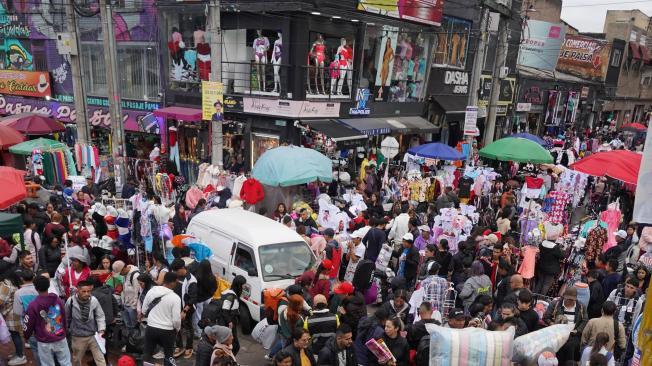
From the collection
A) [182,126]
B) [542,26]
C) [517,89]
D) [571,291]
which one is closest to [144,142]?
[182,126]

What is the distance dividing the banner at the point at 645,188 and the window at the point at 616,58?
43808 mm

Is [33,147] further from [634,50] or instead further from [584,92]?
[634,50]

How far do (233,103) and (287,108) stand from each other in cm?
234

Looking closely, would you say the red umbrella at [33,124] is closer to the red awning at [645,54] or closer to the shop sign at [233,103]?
the shop sign at [233,103]

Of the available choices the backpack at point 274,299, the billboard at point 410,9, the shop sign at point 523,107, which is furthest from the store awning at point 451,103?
the backpack at point 274,299

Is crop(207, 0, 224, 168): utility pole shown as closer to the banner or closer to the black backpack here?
the black backpack

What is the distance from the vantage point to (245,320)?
843 cm

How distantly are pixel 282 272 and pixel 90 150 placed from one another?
996 cm

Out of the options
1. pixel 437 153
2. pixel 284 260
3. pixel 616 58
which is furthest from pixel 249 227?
pixel 616 58

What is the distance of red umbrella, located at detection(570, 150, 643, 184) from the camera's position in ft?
40.7

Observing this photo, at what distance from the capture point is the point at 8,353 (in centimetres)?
760

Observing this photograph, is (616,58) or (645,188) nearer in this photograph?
(645,188)

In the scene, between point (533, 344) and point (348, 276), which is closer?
point (533, 344)

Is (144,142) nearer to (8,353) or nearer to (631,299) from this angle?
(8,353)
